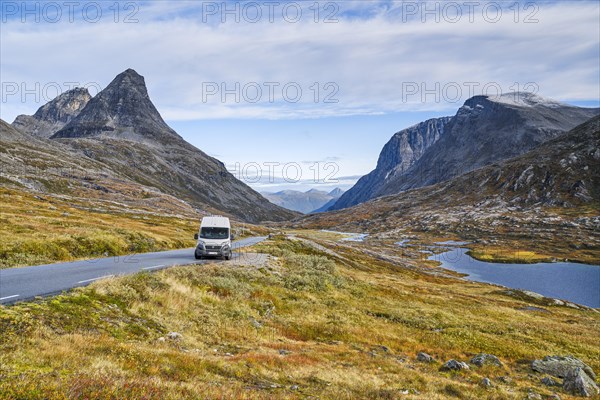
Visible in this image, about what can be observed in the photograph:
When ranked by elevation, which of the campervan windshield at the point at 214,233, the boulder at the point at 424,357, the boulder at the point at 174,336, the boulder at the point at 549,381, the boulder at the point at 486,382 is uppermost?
the campervan windshield at the point at 214,233

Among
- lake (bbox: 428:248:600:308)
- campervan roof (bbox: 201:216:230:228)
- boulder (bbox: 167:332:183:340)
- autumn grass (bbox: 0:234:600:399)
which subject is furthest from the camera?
lake (bbox: 428:248:600:308)

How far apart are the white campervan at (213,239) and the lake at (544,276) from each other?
257 feet

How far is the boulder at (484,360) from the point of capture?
21078mm

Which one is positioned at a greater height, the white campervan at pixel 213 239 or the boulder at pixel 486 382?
the white campervan at pixel 213 239

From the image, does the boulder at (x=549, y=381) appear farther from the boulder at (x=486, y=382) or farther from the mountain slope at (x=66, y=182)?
the mountain slope at (x=66, y=182)

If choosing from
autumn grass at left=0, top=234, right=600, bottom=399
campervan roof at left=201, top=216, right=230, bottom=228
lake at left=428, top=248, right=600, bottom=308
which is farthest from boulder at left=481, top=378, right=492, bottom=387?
lake at left=428, top=248, right=600, bottom=308

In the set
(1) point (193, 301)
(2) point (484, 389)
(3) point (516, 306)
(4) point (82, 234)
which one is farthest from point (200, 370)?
(3) point (516, 306)

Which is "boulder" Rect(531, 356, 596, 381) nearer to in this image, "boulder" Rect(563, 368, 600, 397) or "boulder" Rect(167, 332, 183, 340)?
"boulder" Rect(563, 368, 600, 397)

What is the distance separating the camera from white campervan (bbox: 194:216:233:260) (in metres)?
36.3

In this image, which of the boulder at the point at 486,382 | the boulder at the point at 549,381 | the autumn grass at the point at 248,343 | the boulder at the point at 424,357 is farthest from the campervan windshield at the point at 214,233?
the boulder at the point at 549,381

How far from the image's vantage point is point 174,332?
52.2 ft

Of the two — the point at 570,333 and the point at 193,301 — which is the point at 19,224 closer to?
the point at 193,301

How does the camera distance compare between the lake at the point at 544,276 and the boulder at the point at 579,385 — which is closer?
the boulder at the point at 579,385

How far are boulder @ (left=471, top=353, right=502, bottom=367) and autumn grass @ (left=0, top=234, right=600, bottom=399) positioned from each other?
756mm
